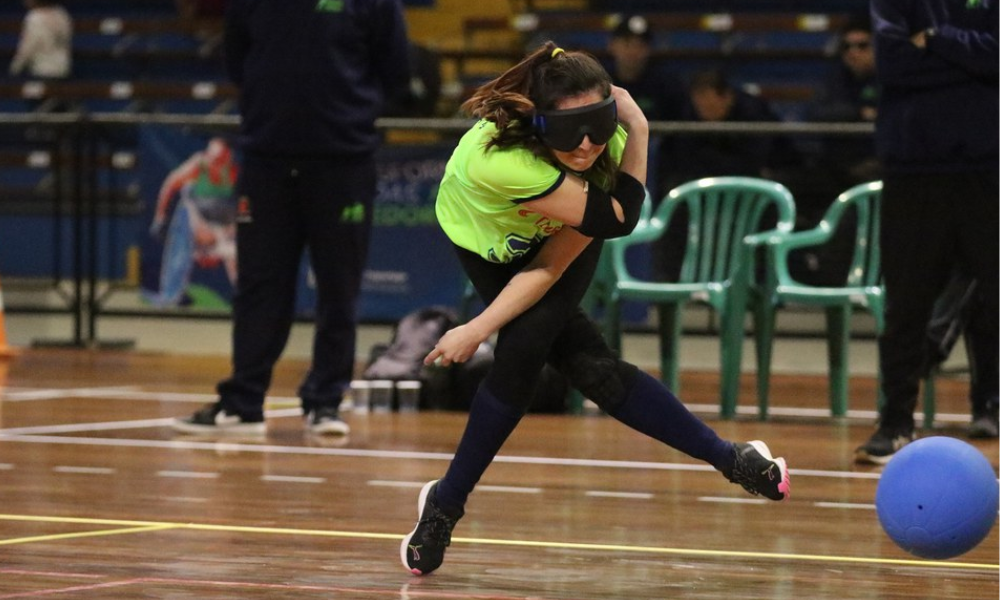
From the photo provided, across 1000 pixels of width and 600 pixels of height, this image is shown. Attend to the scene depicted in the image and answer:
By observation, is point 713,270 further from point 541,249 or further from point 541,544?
point 541,249

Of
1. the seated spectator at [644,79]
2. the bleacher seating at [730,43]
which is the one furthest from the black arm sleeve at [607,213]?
the bleacher seating at [730,43]

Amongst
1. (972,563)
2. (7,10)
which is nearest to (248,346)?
(972,563)

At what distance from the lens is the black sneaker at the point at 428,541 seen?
4.09 meters

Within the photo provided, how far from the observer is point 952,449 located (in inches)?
160

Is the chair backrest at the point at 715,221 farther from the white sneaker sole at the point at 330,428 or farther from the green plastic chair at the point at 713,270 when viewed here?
the white sneaker sole at the point at 330,428

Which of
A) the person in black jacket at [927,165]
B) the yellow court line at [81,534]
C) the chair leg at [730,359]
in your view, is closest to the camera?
the yellow court line at [81,534]

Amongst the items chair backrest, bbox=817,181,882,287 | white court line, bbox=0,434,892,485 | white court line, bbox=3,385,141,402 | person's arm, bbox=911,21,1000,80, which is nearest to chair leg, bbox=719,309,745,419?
chair backrest, bbox=817,181,882,287

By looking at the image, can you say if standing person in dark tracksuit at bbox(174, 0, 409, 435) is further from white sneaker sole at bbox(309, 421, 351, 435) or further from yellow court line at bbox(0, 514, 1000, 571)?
yellow court line at bbox(0, 514, 1000, 571)

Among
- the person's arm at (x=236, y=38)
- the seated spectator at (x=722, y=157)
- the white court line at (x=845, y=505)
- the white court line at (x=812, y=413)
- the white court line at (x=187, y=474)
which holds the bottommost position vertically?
the white court line at (x=812, y=413)

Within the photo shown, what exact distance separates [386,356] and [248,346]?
1533 mm

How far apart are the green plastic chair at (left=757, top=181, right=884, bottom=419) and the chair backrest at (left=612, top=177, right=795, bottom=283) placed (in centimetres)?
31

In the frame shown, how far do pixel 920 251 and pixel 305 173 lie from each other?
2502 millimetres

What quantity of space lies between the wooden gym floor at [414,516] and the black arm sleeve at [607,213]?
2.71ft

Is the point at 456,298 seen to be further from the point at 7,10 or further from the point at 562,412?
the point at 7,10
